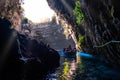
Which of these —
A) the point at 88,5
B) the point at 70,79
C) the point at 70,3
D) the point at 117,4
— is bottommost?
the point at 70,79

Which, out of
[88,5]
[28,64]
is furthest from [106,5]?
[28,64]

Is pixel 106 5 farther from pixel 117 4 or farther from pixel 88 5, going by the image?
pixel 88 5

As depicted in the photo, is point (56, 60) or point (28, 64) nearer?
point (28, 64)

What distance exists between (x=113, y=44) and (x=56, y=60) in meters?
12.7

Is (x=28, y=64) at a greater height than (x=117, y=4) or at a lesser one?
lesser

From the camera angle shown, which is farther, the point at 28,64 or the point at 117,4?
the point at 28,64

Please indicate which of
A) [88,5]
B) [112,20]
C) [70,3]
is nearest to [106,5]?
[112,20]

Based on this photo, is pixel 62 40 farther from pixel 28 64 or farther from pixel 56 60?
pixel 28 64

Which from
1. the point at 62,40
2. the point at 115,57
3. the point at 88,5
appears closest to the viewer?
the point at 115,57

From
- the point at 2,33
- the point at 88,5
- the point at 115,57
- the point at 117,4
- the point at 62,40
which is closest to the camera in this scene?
the point at 117,4

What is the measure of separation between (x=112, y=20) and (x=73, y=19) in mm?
19512

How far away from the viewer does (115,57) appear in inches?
846

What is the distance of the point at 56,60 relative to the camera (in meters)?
31.4

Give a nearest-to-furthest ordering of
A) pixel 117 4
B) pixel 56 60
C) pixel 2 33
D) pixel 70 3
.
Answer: pixel 117 4
pixel 2 33
pixel 56 60
pixel 70 3
